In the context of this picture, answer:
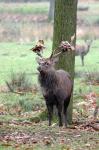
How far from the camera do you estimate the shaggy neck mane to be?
1181 centimetres

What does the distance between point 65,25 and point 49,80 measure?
1.59 m

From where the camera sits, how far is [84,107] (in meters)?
15.9

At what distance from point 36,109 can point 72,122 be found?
104 inches

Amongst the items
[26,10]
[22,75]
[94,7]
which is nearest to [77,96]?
[22,75]

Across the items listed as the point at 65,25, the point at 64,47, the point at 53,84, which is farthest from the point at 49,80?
the point at 65,25

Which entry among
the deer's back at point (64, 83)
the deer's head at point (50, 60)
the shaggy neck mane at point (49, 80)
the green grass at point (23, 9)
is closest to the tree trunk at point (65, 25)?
the deer's back at point (64, 83)

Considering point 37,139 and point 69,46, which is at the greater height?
point 69,46

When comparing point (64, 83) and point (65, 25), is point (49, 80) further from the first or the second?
point (65, 25)

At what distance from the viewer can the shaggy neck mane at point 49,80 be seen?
11.8 meters

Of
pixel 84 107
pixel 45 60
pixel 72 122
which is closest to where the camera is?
pixel 45 60

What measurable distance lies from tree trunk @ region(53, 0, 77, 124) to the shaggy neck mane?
1.18 meters

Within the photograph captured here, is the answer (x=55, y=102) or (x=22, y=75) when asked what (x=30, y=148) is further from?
(x=22, y=75)

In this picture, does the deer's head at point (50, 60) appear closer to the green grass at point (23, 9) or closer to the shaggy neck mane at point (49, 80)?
the shaggy neck mane at point (49, 80)

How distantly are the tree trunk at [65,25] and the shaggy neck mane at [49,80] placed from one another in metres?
1.18
